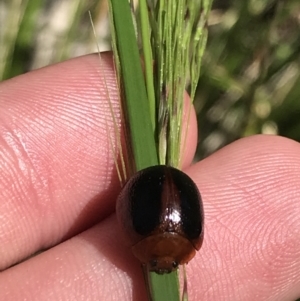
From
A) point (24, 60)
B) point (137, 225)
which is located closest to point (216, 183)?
point (137, 225)

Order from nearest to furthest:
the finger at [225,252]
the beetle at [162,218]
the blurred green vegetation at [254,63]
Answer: the beetle at [162,218] → the finger at [225,252] → the blurred green vegetation at [254,63]

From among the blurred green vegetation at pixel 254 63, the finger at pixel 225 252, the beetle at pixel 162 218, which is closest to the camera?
the beetle at pixel 162 218

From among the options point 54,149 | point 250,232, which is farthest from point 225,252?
point 54,149

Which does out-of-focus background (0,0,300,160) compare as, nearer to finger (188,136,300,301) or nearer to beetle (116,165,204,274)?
finger (188,136,300,301)

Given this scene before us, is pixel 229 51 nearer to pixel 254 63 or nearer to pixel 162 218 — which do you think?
pixel 254 63

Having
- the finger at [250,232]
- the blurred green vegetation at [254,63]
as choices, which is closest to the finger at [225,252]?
the finger at [250,232]

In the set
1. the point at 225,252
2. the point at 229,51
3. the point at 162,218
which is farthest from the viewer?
the point at 229,51

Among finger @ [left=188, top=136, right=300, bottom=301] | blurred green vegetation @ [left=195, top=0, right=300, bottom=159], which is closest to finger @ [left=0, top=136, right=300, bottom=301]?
finger @ [left=188, top=136, right=300, bottom=301]

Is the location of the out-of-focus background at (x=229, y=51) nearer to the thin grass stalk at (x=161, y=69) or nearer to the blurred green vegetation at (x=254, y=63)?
the blurred green vegetation at (x=254, y=63)
